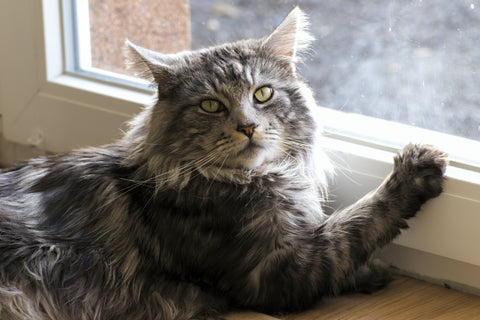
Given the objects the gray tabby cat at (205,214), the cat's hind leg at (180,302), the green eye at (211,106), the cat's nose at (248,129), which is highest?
the green eye at (211,106)

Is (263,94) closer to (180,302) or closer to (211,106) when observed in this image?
(211,106)

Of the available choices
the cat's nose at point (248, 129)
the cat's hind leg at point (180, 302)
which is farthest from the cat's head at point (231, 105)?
the cat's hind leg at point (180, 302)

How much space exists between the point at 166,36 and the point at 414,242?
109 centimetres

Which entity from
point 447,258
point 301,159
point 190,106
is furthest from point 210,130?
point 447,258

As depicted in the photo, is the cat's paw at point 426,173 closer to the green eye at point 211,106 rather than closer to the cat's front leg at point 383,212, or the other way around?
the cat's front leg at point 383,212

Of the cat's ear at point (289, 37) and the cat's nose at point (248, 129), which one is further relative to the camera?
the cat's ear at point (289, 37)

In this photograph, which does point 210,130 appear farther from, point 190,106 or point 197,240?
point 197,240

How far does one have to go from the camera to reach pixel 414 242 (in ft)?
6.04

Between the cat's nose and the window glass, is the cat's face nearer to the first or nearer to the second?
the cat's nose

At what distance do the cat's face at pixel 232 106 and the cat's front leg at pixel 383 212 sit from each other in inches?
8.8

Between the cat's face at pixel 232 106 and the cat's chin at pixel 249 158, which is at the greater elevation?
the cat's face at pixel 232 106

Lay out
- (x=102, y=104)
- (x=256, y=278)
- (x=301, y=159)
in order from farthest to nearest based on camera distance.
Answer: (x=102, y=104) → (x=301, y=159) → (x=256, y=278)

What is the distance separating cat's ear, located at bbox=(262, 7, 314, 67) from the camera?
1.77 m

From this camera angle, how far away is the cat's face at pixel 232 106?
1.69m
